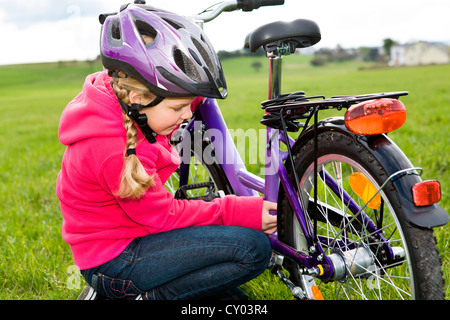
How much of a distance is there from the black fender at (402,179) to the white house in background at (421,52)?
69.3m

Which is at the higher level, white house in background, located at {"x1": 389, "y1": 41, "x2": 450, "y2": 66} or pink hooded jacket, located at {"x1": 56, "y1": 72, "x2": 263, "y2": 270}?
pink hooded jacket, located at {"x1": 56, "y1": 72, "x2": 263, "y2": 270}

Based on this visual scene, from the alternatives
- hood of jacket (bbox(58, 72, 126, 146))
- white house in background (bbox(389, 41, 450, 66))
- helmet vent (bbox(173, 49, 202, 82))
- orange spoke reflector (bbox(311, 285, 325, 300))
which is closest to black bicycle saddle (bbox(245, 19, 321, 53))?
helmet vent (bbox(173, 49, 202, 82))

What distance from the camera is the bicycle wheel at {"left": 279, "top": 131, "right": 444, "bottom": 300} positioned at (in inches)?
58.5

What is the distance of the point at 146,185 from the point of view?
1.86m

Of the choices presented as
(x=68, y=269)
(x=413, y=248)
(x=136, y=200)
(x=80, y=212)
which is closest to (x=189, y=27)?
(x=136, y=200)

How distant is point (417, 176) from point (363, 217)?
45 centimetres

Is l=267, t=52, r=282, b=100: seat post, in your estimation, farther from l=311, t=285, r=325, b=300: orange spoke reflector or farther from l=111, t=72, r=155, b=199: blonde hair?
l=311, t=285, r=325, b=300: orange spoke reflector

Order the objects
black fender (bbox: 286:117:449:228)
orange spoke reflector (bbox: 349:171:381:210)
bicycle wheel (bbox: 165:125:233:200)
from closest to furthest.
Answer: black fender (bbox: 286:117:449:228)
orange spoke reflector (bbox: 349:171:381:210)
bicycle wheel (bbox: 165:125:233:200)

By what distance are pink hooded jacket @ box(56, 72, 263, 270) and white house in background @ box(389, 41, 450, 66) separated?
69107mm

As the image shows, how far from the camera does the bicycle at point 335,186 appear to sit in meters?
1.49

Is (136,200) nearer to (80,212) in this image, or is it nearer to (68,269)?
(80,212)

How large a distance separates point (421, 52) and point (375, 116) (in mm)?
75830

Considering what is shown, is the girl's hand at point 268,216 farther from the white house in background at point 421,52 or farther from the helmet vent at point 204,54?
the white house in background at point 421,52

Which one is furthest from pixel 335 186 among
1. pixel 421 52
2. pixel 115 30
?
pixel 421 52
